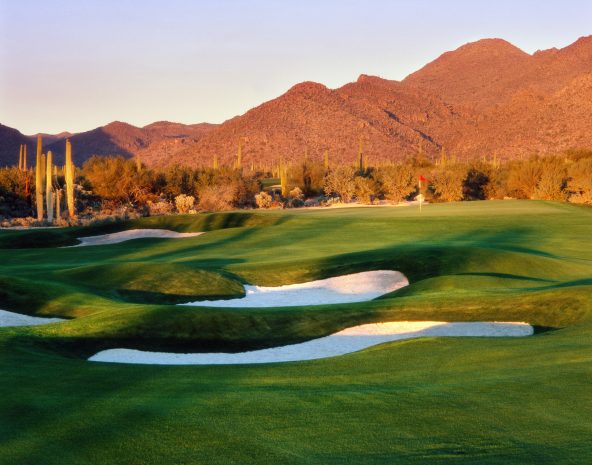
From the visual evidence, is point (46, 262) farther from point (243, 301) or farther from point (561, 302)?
point (561, 302)

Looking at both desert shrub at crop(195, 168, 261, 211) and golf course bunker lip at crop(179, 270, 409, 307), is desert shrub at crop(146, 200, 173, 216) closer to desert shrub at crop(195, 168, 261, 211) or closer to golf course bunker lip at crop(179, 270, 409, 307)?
desert shrub at crop(195, 168, 261, 211)

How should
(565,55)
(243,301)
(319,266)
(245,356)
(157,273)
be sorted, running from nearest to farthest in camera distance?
(245,356) → (243,301) → (157,273) → (319,266) → (565,55)

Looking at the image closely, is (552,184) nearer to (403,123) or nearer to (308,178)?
(308,178)

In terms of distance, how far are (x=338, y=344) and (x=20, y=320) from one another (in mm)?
7417

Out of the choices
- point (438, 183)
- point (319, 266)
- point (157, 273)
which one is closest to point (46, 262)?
point (157, 273)

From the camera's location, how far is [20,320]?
716 inches

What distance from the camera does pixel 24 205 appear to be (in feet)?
204

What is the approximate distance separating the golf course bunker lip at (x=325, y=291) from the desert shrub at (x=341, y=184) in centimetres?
4474

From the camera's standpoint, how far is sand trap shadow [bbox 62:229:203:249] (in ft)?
124

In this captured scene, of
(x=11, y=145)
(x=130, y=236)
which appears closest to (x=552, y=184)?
(x=130, y=236)

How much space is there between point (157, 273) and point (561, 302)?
37.8 ft

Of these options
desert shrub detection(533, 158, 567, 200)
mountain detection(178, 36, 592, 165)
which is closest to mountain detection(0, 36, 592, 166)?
mountain detection(178, 36, 592, 165)

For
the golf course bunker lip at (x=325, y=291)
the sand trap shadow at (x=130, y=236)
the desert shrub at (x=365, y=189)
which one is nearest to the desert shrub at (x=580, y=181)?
the desert shrub at (x=365, y=189)

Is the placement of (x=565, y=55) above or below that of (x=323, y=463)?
above
